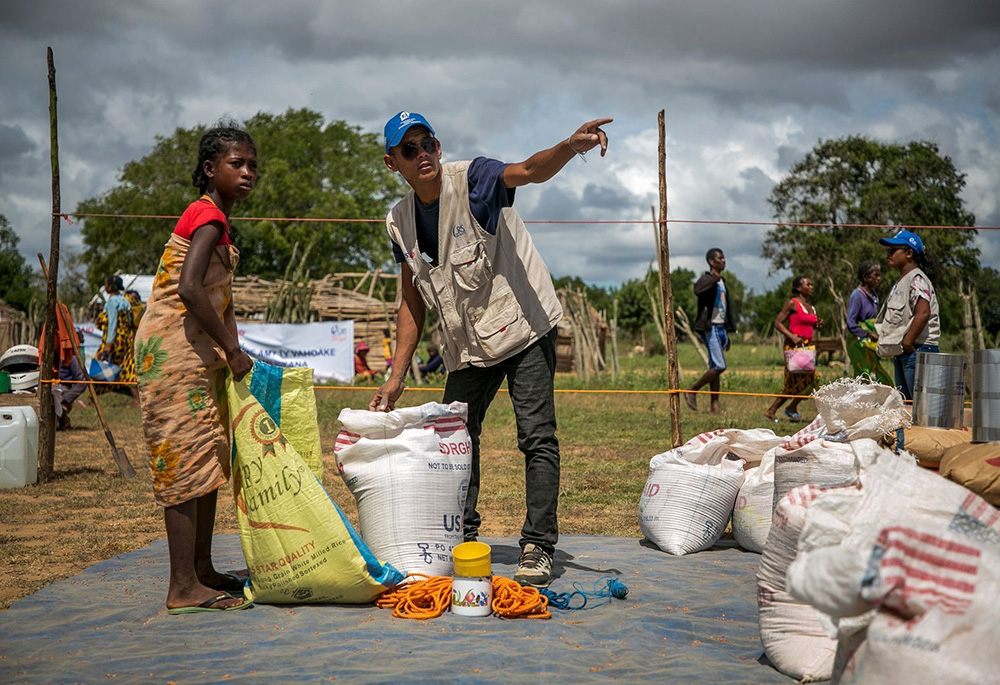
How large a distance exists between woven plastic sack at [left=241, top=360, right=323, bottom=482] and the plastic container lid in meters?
0.65

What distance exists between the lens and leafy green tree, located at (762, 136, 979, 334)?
32.1m

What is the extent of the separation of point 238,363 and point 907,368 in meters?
4.62

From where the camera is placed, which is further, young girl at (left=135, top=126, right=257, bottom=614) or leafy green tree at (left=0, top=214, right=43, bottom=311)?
leafy green tree at (left=0, top=214, right=43, bottom=311)

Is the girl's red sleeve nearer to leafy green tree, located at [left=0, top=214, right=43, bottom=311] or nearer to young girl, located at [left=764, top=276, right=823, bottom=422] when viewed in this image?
young girl, located at [left=764, top=276, right=823, bottom=422]

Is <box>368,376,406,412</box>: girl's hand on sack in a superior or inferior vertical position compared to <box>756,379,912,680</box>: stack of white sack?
superior

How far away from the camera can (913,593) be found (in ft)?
5.96

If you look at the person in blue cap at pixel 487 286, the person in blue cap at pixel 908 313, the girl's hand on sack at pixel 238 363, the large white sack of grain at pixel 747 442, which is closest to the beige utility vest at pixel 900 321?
the person in blue cap at pixel 908 313

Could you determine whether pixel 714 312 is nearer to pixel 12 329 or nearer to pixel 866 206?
pixel 12 329

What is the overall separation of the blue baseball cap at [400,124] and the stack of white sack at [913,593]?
2172mm

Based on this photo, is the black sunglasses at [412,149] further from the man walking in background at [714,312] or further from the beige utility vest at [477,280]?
the man walking in background at [714,312]

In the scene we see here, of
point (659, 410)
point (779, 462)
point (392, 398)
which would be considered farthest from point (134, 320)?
point (779, 462)

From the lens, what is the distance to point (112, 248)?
39250 millimetres

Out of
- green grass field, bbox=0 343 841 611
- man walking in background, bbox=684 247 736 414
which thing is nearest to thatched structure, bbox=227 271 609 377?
green grass field, bbox=0 343 841 611

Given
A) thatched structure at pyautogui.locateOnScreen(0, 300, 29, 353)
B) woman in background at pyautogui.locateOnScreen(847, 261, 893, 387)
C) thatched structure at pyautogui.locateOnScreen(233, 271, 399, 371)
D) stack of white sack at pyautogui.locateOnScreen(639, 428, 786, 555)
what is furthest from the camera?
thatched structure at pyautogui.locateOnScreen(233, 271, 399, 371)
